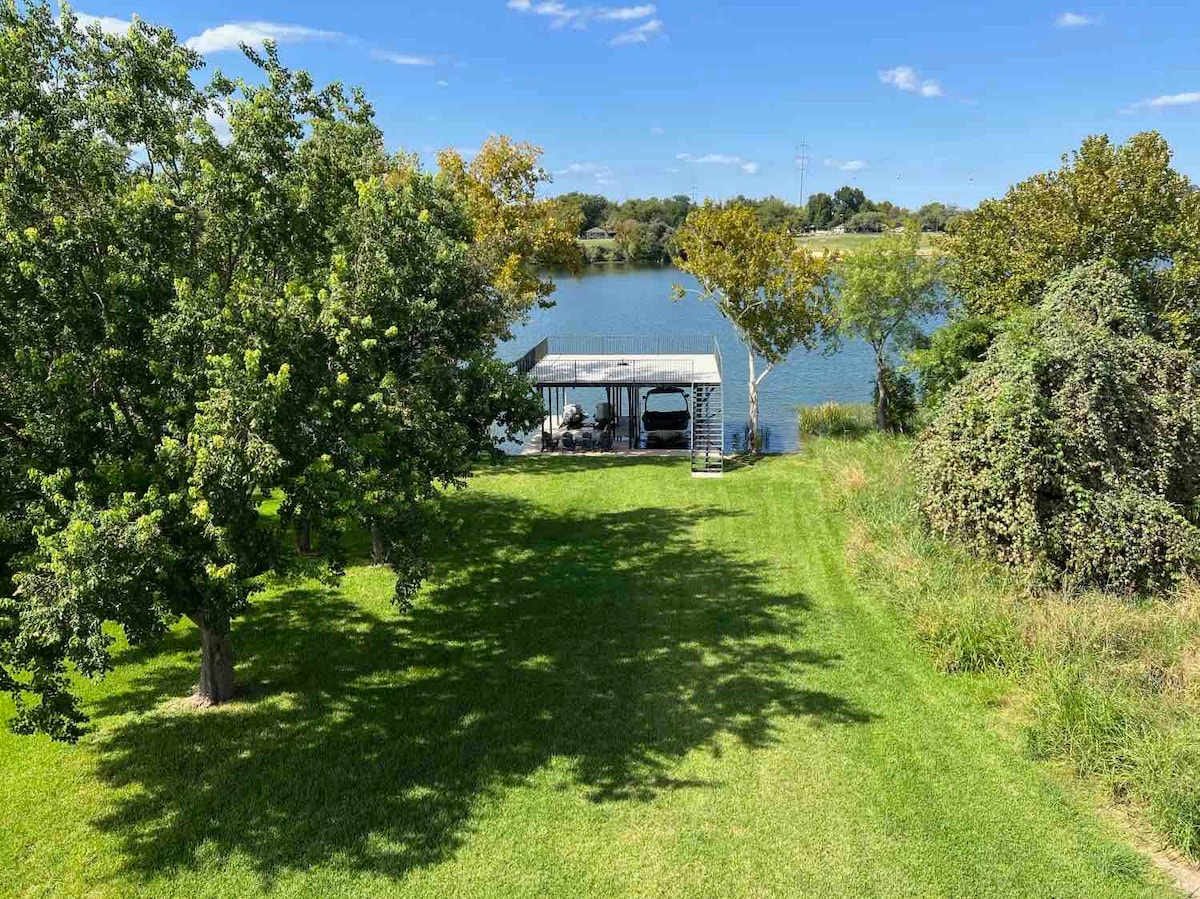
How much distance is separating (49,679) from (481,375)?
6.88 meters

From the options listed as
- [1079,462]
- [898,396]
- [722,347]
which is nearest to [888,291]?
[898,396]

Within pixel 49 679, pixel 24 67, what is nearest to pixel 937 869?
pixel 49 679

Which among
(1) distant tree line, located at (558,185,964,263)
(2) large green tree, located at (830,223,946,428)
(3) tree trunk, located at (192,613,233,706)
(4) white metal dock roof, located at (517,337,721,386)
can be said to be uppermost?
(1) distant tree line, located at (558,185,964,263)

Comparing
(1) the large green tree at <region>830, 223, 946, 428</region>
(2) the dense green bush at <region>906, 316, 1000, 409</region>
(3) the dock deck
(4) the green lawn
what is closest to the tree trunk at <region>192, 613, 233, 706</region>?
(3) the dock deck

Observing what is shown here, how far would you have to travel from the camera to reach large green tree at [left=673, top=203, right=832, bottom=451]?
1015 inches

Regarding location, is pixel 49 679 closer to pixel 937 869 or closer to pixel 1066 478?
pixel 937 869

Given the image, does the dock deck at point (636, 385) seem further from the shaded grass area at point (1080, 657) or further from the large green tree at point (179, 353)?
the large green tree at point (179, 353)

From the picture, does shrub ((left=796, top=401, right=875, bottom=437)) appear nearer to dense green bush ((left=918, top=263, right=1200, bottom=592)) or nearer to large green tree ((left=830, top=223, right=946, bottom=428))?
large green tree ((left=830, top=223, right=946, bottom=428))

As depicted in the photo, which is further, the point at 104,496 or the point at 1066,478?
the point at 1066,478

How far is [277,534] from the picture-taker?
962cm

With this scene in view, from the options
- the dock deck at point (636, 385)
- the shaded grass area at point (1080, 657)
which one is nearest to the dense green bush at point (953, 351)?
the dock deck at point (636, 385)

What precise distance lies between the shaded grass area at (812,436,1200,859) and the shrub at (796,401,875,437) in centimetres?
1284

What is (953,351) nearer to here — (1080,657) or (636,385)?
(636,385)

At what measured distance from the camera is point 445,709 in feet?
37.8
